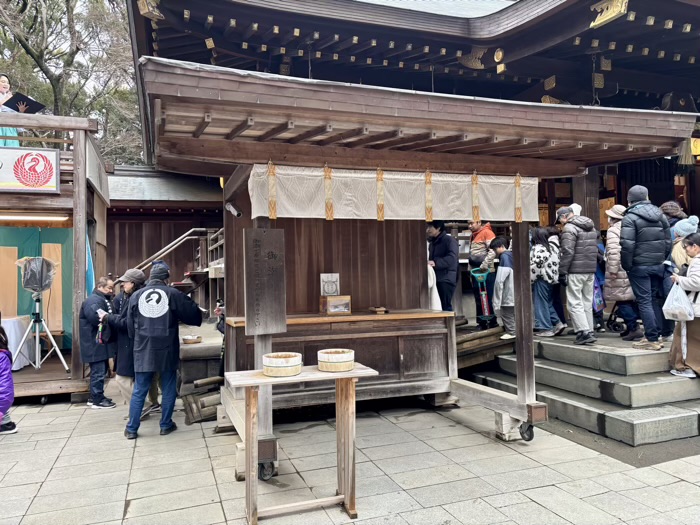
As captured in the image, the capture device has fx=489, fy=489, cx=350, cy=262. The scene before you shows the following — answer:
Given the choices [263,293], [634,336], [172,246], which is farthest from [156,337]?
[172,246]

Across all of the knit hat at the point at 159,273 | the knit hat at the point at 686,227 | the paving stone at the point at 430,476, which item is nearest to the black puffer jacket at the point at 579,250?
the knit hat at the point at 686,227

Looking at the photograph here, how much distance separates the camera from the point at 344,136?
494 cm

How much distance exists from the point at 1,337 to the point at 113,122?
2096 centimetres

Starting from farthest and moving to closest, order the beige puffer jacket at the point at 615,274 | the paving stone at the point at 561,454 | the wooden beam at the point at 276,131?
the beige puffer jacket at the point at 615,274 < the paving stone at the point at 561,454 < the wooden beam at the point at 276,131

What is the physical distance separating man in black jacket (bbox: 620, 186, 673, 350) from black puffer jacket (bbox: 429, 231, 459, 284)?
2603 mm

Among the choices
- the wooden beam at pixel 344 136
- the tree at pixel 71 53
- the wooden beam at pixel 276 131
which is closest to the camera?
the wooden beam at pixel 276 131

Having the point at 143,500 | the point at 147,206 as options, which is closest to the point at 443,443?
the point at 143,500

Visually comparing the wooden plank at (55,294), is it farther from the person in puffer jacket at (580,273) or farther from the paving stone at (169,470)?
the person in puffer jacket at (580,273)

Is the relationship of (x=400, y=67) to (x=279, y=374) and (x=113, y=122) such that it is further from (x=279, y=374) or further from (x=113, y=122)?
(x=113, y=122)

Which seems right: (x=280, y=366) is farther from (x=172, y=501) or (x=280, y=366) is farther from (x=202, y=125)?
(x=202, y=125)

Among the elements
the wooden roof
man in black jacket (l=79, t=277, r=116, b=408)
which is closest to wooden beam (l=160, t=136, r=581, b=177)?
the wooden roof

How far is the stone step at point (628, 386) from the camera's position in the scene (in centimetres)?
567

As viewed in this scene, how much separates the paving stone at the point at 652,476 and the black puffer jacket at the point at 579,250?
10.4ft

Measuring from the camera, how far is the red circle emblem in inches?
317
